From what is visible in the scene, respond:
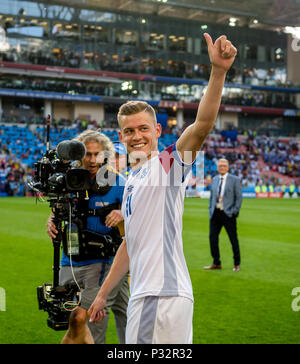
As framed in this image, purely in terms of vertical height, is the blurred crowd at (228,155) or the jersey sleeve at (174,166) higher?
the jersey sleeve at (174,166)

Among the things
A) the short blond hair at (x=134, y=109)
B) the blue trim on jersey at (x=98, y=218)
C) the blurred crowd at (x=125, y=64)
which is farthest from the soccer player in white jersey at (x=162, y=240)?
the blurred crowd at (x=125, y=64)

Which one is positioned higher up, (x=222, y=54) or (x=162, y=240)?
(x=222, y=54)

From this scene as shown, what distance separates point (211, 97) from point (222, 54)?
23 cm

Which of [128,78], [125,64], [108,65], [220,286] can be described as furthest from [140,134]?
[125,64]

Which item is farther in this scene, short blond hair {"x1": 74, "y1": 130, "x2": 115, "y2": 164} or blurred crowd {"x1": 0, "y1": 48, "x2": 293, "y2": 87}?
blurred crowd {"x1": 0, "y1": 48, "x2": 293, "y2": 87}

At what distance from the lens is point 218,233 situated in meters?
11.0

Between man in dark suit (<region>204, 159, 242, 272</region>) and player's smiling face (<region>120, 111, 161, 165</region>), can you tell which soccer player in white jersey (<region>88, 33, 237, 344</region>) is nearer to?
player's smiling face (<region>120, 111, 161, 165</region>)

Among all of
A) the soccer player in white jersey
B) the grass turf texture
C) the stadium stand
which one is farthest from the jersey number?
the stadium stand

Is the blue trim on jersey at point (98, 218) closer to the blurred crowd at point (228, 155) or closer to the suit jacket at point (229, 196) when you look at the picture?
the suit jacket at point (229, 196)

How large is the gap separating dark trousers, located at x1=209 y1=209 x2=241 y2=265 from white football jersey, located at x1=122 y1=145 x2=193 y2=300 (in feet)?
26.2

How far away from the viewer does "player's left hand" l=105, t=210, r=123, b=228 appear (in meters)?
4.54

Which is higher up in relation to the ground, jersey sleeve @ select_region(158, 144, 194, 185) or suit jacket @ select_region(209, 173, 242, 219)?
jersey sleeve @ select_region(158, 144, 194, 185)

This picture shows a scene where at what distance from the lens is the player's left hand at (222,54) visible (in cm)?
262

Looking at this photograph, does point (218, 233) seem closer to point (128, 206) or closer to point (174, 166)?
point (128, 206)
